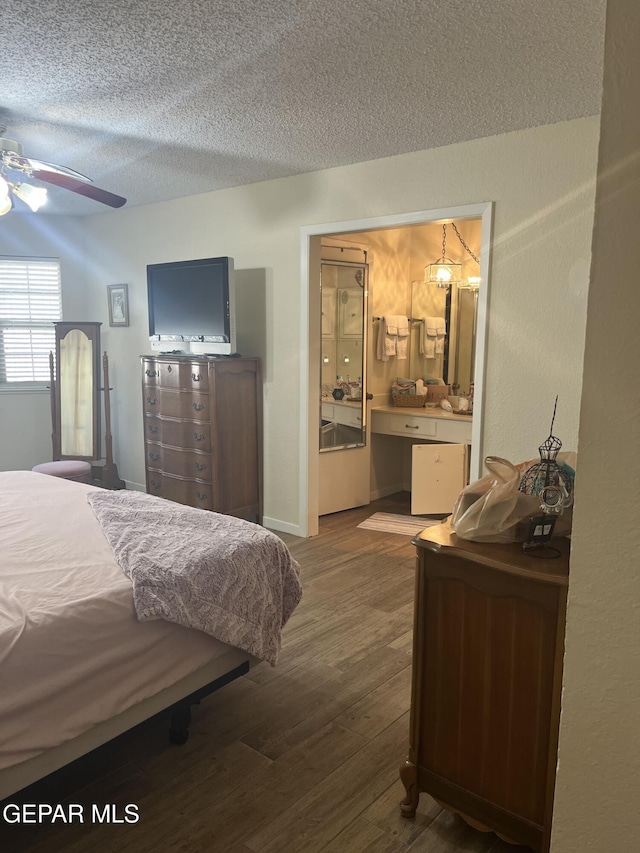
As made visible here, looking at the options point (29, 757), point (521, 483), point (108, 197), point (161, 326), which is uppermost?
point (108, 197)

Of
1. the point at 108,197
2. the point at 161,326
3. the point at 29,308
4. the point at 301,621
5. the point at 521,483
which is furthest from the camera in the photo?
the point at 29,308

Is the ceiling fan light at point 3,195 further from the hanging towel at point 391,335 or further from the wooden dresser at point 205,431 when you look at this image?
the hanging towel at point 391,335

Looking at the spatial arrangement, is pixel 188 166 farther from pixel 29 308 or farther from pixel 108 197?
pixel 29 308

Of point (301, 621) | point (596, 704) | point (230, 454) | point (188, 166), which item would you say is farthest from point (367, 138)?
point (596, 704)

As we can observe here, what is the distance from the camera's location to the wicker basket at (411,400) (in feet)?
18.1

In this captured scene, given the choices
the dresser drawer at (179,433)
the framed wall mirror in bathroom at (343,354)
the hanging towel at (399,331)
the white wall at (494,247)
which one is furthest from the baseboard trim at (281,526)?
the hanging towel at (399,331)

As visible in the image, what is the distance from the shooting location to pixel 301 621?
3.26 meters

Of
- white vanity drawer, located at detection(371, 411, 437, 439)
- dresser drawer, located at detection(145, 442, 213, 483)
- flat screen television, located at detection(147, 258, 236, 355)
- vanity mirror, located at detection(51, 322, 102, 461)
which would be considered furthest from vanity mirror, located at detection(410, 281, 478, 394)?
vanity mirror, located at detection(51, 322, 102, 461)

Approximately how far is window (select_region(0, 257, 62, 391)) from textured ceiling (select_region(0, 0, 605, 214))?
221 centimetres

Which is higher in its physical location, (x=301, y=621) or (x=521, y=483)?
(x=521, y=483)

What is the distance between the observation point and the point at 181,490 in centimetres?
474

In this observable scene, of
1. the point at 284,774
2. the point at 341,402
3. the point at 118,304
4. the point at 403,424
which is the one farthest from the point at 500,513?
the point at 118,304

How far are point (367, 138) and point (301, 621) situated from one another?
2.60m

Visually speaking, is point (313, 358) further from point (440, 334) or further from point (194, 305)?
point (440, 334)
